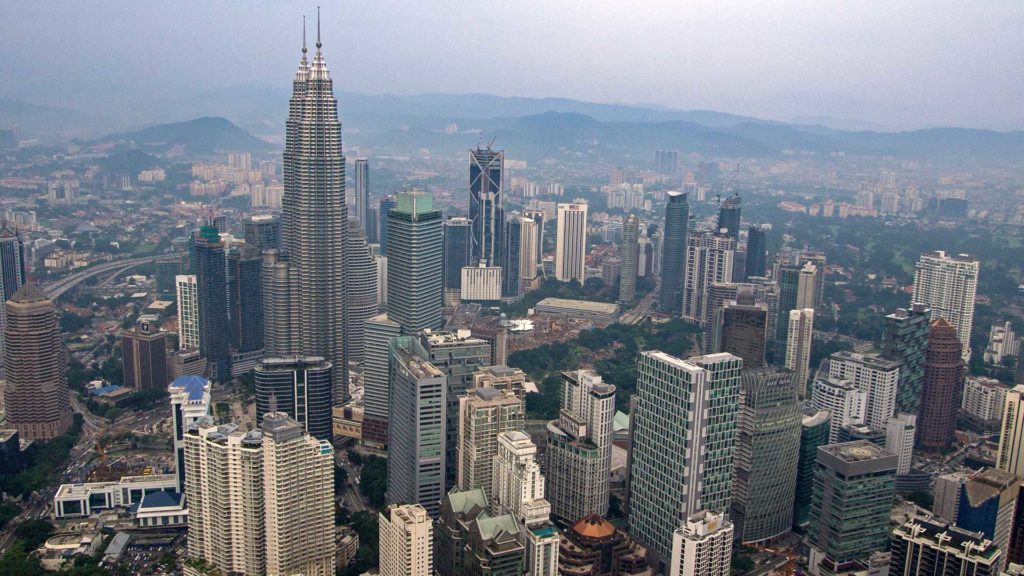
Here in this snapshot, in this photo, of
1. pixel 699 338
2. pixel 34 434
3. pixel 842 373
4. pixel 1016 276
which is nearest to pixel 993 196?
pixel 1016 276

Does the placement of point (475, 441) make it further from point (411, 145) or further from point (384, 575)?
point (411, 145)

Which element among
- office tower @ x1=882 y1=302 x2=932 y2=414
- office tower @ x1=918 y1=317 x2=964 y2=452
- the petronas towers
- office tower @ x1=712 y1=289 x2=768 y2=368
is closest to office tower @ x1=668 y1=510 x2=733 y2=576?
office tower @ x1=712 y1=289 x2=768 y2=368

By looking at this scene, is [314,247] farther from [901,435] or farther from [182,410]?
[901,435]

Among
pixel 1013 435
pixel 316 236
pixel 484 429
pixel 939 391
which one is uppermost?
pixel 316 236

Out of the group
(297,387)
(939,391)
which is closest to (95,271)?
(297,387)

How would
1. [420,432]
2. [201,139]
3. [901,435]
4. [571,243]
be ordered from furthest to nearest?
[201,139]
[571,243]
[901,435]
[420,432]

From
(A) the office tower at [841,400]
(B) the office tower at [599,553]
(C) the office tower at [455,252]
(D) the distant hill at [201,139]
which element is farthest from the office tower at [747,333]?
(D) the distant hill at [201,139]

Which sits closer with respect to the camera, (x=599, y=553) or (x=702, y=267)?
(x=599, y=553)
